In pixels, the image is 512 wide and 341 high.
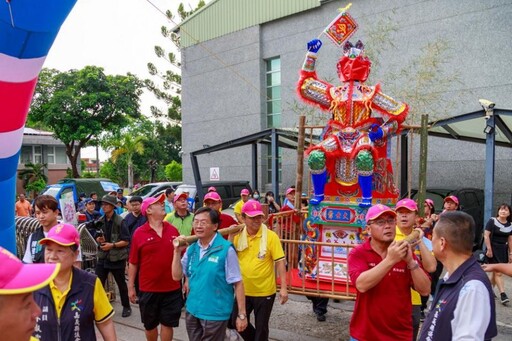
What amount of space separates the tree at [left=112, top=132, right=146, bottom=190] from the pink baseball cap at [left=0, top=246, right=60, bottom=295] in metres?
31.4

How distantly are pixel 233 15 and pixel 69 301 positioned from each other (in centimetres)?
1757

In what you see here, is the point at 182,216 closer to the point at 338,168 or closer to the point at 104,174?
the point at 338,168

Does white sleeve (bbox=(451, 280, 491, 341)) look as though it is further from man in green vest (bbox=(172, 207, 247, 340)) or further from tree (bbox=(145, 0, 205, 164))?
tree (bbox=(145, 0, 205, 164))

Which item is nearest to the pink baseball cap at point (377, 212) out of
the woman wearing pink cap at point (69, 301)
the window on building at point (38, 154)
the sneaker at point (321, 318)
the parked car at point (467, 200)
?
the woman wearing pink cap at point (69, 301)

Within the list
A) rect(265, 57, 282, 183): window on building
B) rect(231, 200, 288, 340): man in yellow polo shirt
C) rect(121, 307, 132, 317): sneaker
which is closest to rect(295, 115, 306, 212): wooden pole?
rect(231, 200, 288, 340): man in yellow polo shirt

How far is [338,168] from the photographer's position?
6.63m

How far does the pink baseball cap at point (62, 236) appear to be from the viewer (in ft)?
9.54

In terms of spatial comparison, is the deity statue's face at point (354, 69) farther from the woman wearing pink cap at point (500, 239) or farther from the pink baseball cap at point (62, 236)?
the pink baseball cap at point (62, 236)

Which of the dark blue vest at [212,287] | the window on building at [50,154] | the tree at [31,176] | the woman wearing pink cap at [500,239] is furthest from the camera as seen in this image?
the window on building at [50,154]

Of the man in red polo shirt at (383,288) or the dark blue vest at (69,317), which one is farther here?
the man in red polo shirt at (383,288)

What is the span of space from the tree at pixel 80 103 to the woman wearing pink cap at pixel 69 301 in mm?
23262

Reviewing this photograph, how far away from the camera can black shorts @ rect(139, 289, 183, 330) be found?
15.5 ft

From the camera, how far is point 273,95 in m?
17.7

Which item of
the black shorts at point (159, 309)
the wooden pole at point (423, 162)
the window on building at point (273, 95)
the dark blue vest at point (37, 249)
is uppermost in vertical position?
the window on building at point (273, 95)
